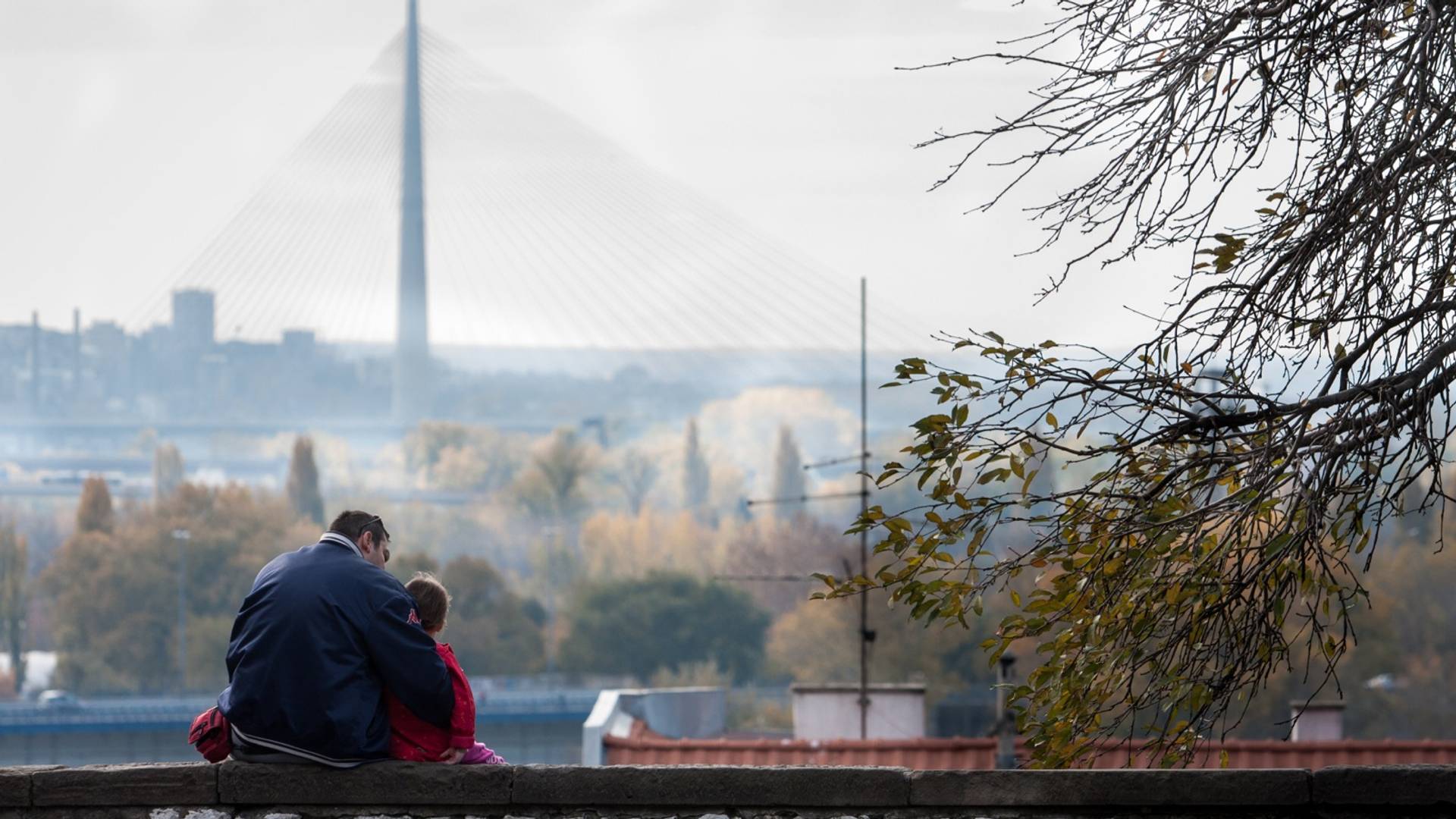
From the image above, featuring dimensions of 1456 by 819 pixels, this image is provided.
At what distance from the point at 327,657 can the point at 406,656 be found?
21 centimetres

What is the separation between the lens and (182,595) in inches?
3356

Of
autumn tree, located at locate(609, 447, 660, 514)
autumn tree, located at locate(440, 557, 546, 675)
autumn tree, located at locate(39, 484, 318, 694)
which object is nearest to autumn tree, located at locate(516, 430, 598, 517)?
autumn tree, located at locate(609, 447, 660, 514)

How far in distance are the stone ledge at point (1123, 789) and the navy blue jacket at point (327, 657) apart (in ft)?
4.76

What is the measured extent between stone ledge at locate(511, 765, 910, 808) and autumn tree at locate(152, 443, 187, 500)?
105 m

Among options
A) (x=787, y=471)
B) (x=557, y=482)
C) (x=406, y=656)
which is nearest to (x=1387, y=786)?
(x=406, y=656)

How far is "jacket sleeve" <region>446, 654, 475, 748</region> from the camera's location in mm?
5223

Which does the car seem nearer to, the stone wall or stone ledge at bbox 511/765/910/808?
the stone wall

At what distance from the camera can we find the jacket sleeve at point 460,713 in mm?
5223

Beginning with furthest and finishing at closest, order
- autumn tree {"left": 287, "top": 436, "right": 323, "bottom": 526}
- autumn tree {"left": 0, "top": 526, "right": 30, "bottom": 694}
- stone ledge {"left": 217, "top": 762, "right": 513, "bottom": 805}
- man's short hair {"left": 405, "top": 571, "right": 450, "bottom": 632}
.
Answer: autumn tree {"left": 287, "top": 436, "right": 323, "bottom": 526}, autumn tree {"left": 0, "top": 526, "right": 30, "bottom": 694}, man's short hair {"left": 405, "top": 571, "right": 450, "bottom": 632}, stone ledge {"left": 217, "top": 762, "right": 513, "bottom": 805}

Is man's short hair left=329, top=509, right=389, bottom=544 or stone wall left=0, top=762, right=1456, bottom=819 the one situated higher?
man's short hair left=329, top=509, right=389, bottom=544

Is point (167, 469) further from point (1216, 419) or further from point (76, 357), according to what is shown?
point (1216, 419)

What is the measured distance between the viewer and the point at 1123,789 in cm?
508

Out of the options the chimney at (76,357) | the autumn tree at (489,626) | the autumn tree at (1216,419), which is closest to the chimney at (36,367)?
the chimney at (76,357)

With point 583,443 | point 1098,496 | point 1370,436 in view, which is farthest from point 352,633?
point 583,443
